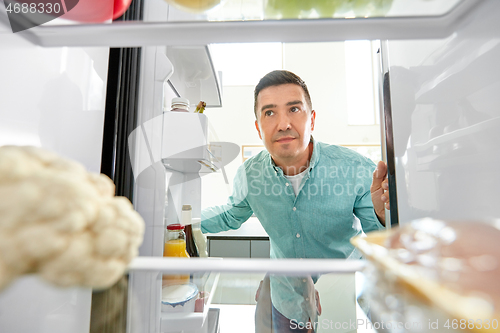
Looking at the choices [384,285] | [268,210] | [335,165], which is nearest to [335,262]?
[384,285]

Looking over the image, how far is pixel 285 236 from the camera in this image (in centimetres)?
117

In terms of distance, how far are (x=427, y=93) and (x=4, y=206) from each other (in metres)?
0.60

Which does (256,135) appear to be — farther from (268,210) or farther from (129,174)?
(129,174)

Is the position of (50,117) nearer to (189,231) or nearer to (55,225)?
(55,225)

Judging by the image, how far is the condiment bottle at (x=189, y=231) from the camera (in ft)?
3.05

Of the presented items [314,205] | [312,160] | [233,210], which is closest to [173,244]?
[233,210]

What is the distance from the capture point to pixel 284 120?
1.11m

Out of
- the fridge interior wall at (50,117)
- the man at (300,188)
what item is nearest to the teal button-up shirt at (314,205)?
the man at (300,188)

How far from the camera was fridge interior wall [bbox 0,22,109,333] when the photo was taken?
324 mm

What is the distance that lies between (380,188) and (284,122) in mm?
517

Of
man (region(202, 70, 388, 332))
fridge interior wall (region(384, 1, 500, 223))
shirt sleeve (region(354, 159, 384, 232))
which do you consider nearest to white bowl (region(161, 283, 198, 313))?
man (region(202, 70, 388, 332))

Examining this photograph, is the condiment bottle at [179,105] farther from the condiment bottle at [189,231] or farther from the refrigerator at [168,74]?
the condiment bottle at [189,231]

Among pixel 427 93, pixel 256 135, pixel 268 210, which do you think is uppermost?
pixel 256 135

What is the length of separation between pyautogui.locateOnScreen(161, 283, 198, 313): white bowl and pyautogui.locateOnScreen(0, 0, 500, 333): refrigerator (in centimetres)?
2
